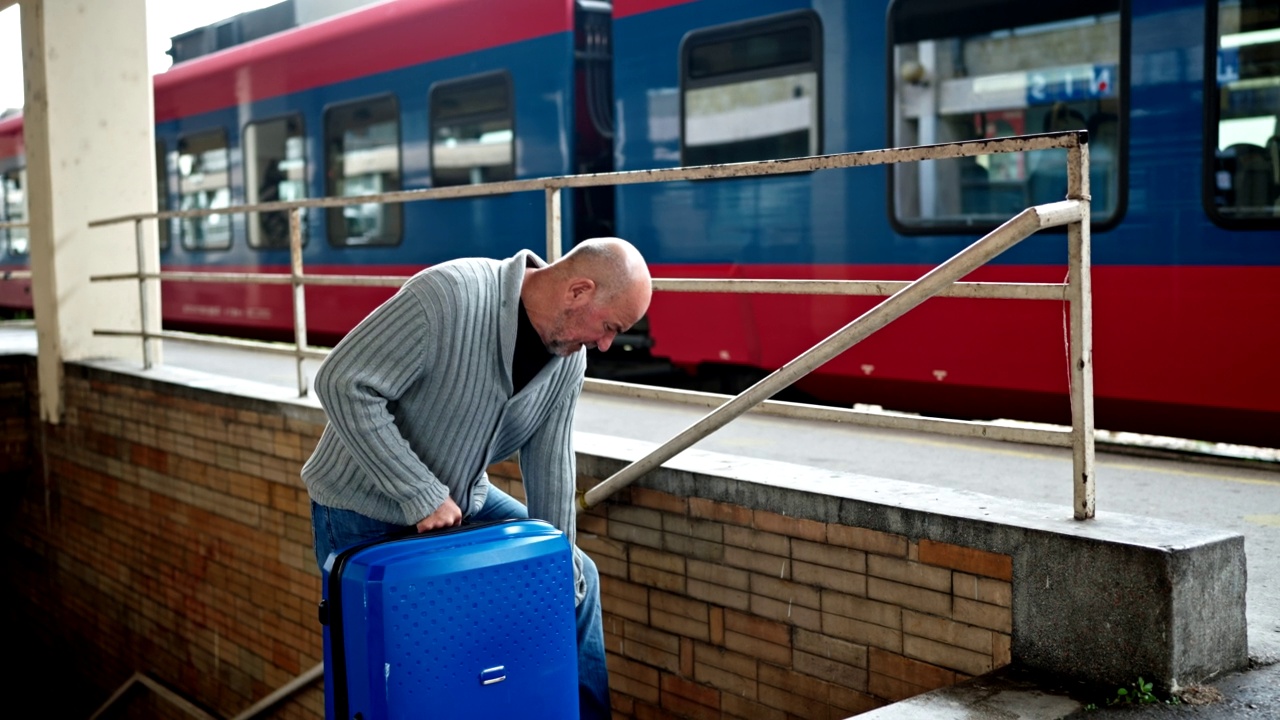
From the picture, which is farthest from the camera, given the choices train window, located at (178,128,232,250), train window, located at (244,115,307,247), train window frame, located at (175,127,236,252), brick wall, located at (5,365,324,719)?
train window, located at (178,128,232,250)

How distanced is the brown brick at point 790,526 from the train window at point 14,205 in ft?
52.0

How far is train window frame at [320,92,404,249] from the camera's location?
10188mm

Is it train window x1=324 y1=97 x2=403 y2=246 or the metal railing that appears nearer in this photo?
the metal railing

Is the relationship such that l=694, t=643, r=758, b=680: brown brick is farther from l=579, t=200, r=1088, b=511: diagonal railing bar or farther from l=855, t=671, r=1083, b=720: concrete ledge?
l=855, t=671, r=1083, b=720: concrete ledge

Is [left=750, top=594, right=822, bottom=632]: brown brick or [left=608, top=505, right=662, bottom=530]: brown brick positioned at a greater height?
[left=608, top=505, right=662, bottom=530]: brown brick

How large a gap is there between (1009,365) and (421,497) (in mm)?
4175

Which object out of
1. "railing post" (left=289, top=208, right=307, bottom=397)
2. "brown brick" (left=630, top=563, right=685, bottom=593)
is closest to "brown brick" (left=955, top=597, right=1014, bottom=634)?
"brown brick" (left=630, top=563, right=685, bottom=593)

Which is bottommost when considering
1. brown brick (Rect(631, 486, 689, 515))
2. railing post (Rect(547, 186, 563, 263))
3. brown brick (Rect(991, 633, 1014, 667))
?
brown brick (Rect(991, 633, 1014, 667))

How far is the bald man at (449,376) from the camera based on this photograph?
2740 mm

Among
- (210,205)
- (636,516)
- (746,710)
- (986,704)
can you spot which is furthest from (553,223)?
(210,205)

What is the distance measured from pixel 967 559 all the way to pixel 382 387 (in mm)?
1481

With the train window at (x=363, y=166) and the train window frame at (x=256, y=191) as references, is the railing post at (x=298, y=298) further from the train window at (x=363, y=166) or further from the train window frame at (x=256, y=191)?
the train window frame at (x=256, y=191)

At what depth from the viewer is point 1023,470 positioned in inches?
205

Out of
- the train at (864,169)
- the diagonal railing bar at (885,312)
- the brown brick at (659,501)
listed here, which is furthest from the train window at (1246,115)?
the brown brick at (659,501)
